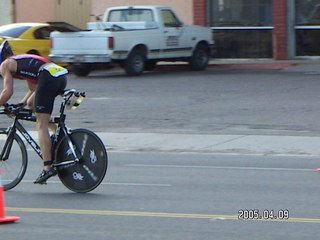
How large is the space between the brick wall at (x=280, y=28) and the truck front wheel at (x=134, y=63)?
5.80 meters

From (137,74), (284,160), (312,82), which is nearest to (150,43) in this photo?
(137,74)

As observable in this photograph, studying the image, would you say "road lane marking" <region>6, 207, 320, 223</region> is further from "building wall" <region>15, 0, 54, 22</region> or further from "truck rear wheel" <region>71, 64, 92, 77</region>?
"building wall" <region>15, 0, 54, 22</region>

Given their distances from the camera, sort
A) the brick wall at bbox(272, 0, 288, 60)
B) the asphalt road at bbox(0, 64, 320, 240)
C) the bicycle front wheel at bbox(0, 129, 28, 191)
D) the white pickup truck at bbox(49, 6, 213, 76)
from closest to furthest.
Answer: the asphalt road at bbox(0, 64, 320, 240), the bicycle front wheel at bbox(0, 129, 28, 191), the white pickup truck at bbox(49, 6, 213, 76), the brick wall at bbox(272, 0, 288, 60)

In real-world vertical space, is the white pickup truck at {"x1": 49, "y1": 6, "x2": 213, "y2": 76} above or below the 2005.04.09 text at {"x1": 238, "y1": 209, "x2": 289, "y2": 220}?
above

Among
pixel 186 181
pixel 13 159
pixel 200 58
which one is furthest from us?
pixel 200 58

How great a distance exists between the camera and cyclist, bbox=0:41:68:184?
30.3 ft

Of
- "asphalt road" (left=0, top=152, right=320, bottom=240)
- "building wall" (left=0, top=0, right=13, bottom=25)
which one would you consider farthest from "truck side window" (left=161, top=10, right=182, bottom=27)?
"asphalt road" (left=0, top=152, right=320, bottom=240)

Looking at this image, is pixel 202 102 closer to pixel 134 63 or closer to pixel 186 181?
pixel 134 63

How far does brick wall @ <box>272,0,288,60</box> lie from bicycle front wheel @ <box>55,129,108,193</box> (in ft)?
66.1

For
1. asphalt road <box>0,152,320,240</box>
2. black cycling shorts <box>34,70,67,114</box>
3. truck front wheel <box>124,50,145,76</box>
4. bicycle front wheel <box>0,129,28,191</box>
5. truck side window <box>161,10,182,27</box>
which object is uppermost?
truck side window <box>161,10,182,27</box>

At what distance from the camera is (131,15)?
84.8 feet

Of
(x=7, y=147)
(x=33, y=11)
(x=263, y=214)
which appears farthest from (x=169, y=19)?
(x=263, y=214)

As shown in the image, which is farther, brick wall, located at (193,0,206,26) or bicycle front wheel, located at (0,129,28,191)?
brick wall, located at (193,0,206,26)

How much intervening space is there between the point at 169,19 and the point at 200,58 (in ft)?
6.07
